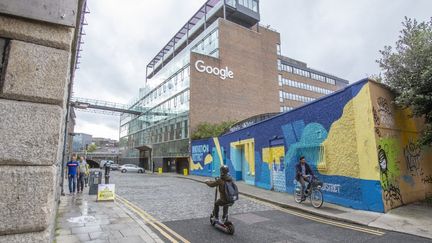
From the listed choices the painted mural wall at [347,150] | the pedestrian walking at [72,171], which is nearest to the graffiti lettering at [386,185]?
the painted mural wall at [347,150]

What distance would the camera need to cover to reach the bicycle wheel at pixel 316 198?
361 inches

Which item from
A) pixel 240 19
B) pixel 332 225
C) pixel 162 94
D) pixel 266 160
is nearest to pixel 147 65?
pixel 162 94

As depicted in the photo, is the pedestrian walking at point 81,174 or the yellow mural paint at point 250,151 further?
the yellow mural paint at point 250,151

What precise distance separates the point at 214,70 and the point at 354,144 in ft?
92.2

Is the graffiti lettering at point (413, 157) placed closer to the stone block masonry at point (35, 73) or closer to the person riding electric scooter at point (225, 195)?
the person riding electric scooter at point (225, 195)

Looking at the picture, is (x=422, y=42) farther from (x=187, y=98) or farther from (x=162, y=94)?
(x=162, y=94)

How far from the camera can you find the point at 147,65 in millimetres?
61844

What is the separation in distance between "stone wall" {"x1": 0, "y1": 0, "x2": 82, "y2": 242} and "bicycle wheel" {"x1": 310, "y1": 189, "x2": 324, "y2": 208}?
8.85 m

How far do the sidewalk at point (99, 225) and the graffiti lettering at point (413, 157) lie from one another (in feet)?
32.4

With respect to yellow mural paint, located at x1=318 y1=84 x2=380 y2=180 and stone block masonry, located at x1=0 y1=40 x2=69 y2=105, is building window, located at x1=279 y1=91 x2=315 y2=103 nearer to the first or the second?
yellow mural paint, located at x1=318 y1=84 x2=380 y2=180

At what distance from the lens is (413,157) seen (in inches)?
408

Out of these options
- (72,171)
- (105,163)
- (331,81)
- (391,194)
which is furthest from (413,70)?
(331,81)

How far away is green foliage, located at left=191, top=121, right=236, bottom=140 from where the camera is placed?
3088 cm

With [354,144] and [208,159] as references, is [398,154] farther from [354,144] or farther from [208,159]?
[208,159]
